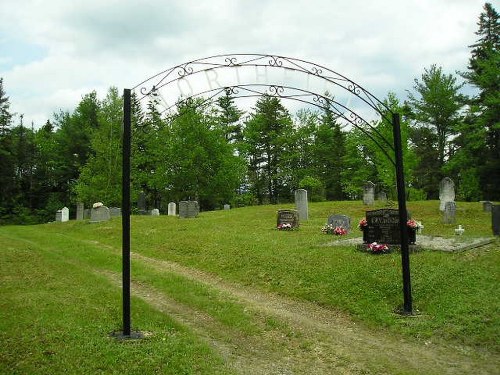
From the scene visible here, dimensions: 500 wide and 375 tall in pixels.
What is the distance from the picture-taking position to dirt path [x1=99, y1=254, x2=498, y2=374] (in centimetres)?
611

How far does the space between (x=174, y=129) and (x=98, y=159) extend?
28.0ft

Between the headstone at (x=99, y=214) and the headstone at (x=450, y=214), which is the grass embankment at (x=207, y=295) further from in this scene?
the headstone at (x=99, y=214)

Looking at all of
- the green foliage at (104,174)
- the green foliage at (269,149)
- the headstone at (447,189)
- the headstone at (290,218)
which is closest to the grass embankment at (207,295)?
the headstone at (290,218)

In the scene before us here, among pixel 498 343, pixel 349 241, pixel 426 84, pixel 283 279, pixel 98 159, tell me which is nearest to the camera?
pixel 498 343

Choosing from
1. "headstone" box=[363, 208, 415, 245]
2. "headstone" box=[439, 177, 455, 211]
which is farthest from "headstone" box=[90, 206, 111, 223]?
"headstone" box=[439, 177, 455, 211]

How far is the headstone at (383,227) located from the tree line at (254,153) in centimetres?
2527

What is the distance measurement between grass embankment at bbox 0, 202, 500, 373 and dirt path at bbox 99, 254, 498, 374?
32 cm

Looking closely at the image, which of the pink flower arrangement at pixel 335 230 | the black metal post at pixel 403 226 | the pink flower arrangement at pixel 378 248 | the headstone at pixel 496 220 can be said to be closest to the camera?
the black metal post at pixel 403 226

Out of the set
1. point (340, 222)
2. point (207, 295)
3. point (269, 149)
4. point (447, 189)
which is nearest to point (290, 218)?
point (340, 222)

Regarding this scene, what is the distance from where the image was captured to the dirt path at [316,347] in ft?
20.0

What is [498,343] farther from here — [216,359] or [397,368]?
[216,359]

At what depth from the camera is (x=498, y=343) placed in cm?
675

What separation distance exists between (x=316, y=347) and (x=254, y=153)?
159 ft

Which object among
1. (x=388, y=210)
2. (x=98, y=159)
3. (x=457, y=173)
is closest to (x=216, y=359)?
(x=388, y=210)
